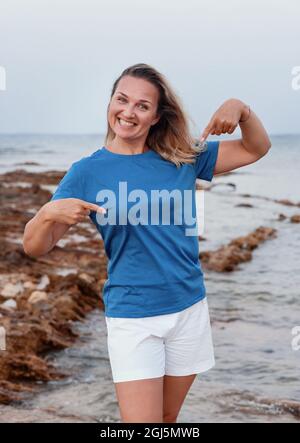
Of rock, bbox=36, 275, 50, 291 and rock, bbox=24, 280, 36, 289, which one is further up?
rock, bbox=24, 280, 36, 289

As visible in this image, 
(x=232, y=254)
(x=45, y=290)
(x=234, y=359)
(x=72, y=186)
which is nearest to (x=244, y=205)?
(x=232, y=254)

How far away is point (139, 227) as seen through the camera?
292 cm

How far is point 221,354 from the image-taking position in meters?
7.15

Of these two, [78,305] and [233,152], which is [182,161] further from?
[78,305]

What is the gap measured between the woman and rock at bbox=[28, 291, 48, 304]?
5.41 metres

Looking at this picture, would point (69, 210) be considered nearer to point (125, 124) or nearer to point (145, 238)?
point (145, 238)

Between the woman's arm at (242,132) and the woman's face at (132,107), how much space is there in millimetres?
273

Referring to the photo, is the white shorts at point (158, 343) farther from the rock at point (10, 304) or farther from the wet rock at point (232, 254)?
the wet rock at point (232, 254)

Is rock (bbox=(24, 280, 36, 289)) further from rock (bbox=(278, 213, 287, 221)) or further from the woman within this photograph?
rock (bbox=(278, 213, 287, 221))

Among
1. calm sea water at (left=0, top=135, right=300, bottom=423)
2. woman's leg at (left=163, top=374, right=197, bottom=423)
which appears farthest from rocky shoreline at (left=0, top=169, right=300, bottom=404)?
woman's leg at (left=163, top=374, right=197, bottom=423)

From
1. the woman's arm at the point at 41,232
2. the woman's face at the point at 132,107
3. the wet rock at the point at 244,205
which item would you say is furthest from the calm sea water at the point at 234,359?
the wet rock at the point at 244,205

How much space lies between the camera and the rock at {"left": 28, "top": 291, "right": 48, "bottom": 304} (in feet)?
27.7

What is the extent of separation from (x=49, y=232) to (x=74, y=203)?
18cm
